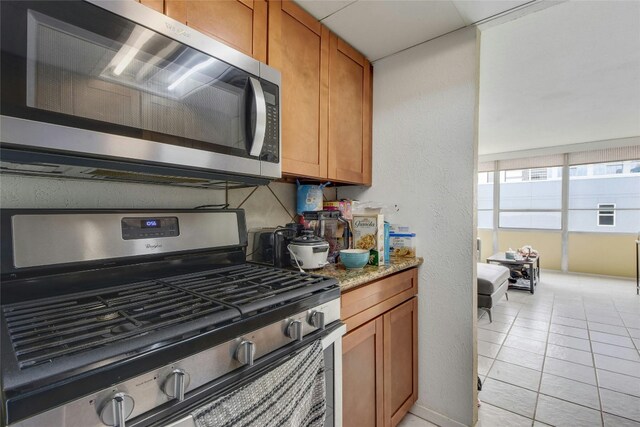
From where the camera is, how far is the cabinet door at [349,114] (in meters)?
1.57

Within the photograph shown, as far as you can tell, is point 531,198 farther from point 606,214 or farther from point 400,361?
point 400,361

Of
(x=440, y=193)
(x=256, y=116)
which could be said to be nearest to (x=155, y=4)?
(x=256, y=116)

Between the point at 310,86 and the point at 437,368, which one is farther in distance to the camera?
the point at 437,368

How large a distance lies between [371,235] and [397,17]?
111 centimetres

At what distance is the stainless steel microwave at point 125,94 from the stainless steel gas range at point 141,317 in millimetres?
230

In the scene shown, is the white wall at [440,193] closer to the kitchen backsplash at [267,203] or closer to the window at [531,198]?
the kitchen backsplash at [267,203]

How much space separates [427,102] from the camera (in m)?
1.69

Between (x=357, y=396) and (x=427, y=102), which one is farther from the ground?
(x=427, y=102)

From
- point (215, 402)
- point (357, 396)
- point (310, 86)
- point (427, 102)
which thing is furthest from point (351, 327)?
point (427, 102)

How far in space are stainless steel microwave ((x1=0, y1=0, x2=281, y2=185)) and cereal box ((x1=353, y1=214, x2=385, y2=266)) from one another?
2.30 ft

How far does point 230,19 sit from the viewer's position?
3.57 ft

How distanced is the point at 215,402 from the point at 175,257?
0.57 metres

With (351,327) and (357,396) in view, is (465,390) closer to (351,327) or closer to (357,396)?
(357,396)

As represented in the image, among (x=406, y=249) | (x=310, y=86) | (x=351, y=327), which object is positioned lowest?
(x=351, y=327)
